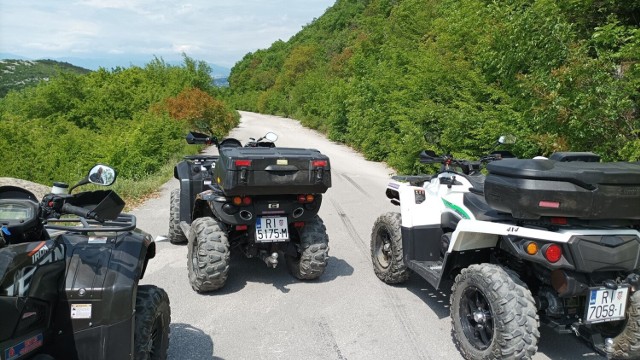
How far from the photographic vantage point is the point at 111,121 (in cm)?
2783

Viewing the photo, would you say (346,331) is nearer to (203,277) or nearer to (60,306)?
(203,277)

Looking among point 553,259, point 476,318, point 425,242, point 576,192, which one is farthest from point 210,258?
point 576,192

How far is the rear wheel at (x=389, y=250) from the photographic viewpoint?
538cm

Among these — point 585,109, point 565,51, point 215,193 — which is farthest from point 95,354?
point 565,51

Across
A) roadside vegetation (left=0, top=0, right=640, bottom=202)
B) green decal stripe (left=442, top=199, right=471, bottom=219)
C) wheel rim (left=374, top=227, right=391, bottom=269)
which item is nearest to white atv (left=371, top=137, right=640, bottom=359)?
green decal stripe (left=442, top=199, right=471, bottom=219)

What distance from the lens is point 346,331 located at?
4508 millimetres

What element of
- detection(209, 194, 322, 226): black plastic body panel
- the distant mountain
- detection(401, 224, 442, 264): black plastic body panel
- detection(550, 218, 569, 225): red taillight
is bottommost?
detection(401, 224, 442, 264): black plastic body panel

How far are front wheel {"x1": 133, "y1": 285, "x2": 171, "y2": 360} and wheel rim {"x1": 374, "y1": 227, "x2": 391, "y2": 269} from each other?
9.47 ft

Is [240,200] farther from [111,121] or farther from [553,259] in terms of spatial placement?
[111,121]

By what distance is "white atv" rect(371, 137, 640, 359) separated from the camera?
3.26 metres

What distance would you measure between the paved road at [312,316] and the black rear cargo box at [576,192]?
54.1 inches

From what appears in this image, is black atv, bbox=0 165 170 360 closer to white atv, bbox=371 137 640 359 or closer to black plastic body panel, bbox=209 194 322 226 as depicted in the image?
black plastic body panel, bbox=209 194 322 226

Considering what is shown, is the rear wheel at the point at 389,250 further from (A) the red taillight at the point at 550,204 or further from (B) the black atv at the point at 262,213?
(A) the red taillight at the point at 550,204

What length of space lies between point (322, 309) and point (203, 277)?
4.13 ft
